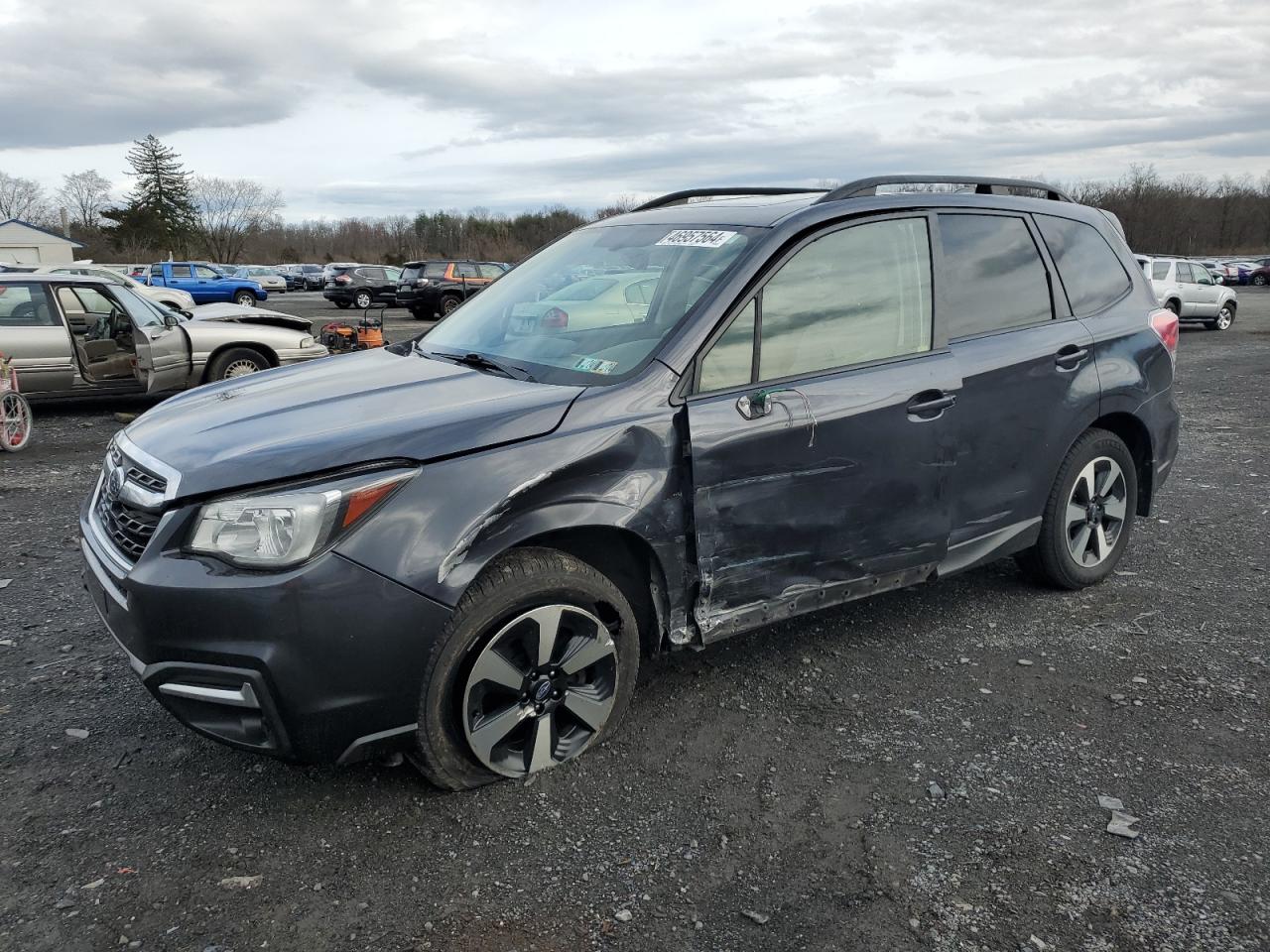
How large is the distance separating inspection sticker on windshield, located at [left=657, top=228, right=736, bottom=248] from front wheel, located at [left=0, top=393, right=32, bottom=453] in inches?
279

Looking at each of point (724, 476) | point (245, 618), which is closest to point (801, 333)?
point (724, 476)

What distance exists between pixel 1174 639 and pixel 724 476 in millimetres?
2411

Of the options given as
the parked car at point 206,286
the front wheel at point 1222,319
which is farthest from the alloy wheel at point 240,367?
the parked car at point 206,286

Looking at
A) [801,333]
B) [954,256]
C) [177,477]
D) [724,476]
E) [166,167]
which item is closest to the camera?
[177,477]

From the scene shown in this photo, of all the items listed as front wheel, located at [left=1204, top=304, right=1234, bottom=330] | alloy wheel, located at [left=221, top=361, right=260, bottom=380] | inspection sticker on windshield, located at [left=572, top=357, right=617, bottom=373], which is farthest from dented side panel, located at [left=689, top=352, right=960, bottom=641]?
front wheel, located at [left=1204, top=304, right=1234, bottom=330]

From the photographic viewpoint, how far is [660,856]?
270 centimetres

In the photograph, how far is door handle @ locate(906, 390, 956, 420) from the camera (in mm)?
3602

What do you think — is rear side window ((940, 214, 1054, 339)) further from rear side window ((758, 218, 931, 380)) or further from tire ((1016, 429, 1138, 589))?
tire ((1016, 429, 1138, 589))

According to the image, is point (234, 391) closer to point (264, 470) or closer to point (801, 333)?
point (264, 470)

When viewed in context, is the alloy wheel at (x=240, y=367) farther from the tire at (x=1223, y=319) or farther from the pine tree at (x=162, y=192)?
the pine tree at (x=162, y=192)

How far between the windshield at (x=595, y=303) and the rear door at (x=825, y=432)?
23 centimetres

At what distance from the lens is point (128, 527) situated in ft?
9.37

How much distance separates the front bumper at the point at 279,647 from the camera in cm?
251

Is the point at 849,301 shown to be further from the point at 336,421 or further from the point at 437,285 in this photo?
the point at 437,285
